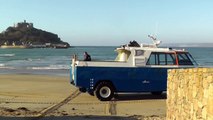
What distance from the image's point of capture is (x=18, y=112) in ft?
46.6

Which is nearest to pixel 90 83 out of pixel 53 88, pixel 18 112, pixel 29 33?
pixel 18 112

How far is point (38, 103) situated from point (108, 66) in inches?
114

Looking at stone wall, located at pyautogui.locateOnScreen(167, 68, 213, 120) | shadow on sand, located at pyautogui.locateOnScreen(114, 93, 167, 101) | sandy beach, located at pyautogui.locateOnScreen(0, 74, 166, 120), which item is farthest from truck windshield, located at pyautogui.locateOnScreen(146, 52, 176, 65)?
stone wall, located at pyautogui.locateOnScreen(167, 68, 213, 120)

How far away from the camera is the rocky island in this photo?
17462 centimetres

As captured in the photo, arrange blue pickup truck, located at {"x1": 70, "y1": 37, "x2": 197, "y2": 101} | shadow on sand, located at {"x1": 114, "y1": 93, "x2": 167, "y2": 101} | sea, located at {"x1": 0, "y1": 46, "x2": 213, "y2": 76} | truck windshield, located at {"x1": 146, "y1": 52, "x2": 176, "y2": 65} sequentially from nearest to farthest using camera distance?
blue pickup truck, located at {"x1": 70, "y1": 37, "x2": 197, "y2": 101} → truck windshield, located at {"x1": 146, "y1": 52, "x2": 176, "y2": 65} → shadow on sand, located at {"x1": 114, "y1": 93, "x2": 167, "y2": 101} → sea, located at {"x1": 0, "y1": 46, "x2": 213, "y2": 76}

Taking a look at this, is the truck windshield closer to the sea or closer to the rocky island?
the sea

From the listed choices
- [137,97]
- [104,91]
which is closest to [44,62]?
[137,97]

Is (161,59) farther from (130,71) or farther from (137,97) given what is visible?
(137,97)

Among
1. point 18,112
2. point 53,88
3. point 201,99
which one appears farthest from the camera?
point 53,88

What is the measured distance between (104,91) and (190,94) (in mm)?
8784

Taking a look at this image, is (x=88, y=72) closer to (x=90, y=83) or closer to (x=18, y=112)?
(x=90, y=83)

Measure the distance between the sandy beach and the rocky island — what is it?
14913cm

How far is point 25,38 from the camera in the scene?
180750mm

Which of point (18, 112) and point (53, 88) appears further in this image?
point (53, 88)
